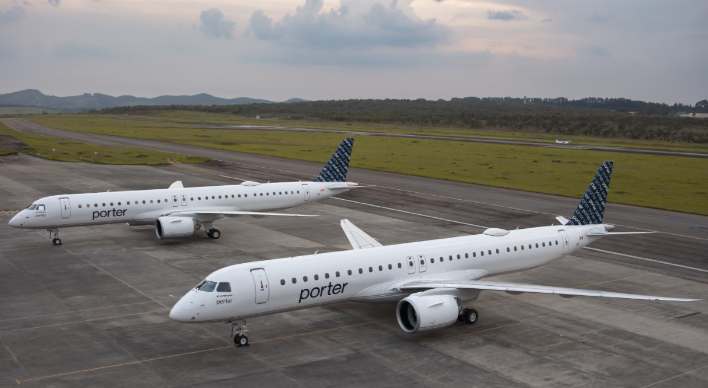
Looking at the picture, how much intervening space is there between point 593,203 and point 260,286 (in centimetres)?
1965

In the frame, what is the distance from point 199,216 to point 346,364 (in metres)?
23.7

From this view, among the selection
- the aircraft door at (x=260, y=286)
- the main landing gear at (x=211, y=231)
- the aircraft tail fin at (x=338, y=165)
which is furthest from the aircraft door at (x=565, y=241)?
the main landing gear at (x=211, y=231)

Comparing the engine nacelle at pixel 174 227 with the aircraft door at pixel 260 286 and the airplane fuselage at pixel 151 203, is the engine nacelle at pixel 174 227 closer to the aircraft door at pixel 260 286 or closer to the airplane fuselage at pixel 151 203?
the airplane fuselage at pixel 151 203

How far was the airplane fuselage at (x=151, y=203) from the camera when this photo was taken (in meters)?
41.0

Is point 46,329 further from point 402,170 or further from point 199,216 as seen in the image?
point 402,170

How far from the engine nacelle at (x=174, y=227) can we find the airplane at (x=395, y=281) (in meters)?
16.9

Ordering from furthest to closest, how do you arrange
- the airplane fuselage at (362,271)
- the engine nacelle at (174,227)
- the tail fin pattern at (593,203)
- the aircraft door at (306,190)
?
the aircraft door at (306,190)
the engine nacelle at (174,227)
the tail fin pattern at (593,203)
the airplane fuselage at (362,271)

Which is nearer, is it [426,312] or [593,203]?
[426,312]

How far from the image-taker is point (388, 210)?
57062 mm

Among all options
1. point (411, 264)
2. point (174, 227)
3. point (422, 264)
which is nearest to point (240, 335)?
point (411, 264)

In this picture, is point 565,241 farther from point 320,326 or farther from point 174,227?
point 174,227

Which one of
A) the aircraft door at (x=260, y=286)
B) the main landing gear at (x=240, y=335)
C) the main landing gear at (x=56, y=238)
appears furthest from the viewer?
the main landing gear at (x=56, y=238)

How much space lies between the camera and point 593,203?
34.8m

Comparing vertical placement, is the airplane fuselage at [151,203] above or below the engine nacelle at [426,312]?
above
